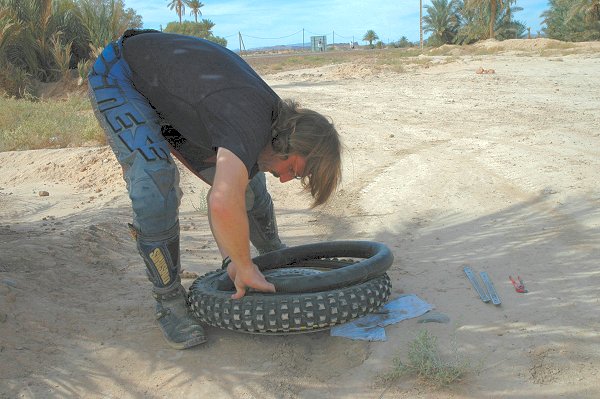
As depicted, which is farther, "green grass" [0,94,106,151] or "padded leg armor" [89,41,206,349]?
"green grass" [0,94,106,151]

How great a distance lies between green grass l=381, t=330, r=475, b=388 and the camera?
2395 mm

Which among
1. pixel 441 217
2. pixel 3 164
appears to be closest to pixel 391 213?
pixel 441 217

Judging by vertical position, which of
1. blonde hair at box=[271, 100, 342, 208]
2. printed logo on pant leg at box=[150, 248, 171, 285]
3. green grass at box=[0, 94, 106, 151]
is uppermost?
blonde hair at box=[271, 100, 342, 208]

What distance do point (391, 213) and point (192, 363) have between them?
8.78ft

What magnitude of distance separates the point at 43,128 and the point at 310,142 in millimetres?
7835

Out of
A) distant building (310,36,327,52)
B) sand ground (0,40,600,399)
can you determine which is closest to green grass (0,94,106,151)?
sand ground (0,40,600,399)

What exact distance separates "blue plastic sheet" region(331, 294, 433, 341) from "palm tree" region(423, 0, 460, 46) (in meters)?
52.9

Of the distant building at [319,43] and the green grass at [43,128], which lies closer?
the green grass at [43,128]

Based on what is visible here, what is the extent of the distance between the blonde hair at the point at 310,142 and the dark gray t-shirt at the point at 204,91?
0.21 feet

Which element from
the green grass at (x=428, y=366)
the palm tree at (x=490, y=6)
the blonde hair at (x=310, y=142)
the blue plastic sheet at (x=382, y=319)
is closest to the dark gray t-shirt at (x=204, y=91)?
the blonde hair at (x=310, y=142)

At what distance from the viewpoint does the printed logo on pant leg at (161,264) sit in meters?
2.83

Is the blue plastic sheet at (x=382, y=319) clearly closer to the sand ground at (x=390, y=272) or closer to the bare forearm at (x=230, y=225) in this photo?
the sand ground at (x=390, y=272)

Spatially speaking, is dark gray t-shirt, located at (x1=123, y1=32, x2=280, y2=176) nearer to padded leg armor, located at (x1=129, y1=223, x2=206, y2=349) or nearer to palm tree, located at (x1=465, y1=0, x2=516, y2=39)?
padded leg armor, located at (x1=129, y1=223, x2=206, y2=349)

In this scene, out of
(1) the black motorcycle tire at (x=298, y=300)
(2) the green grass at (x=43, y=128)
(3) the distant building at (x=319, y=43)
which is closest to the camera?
(1) the black motorcycle tire at (x=298, y=300)
